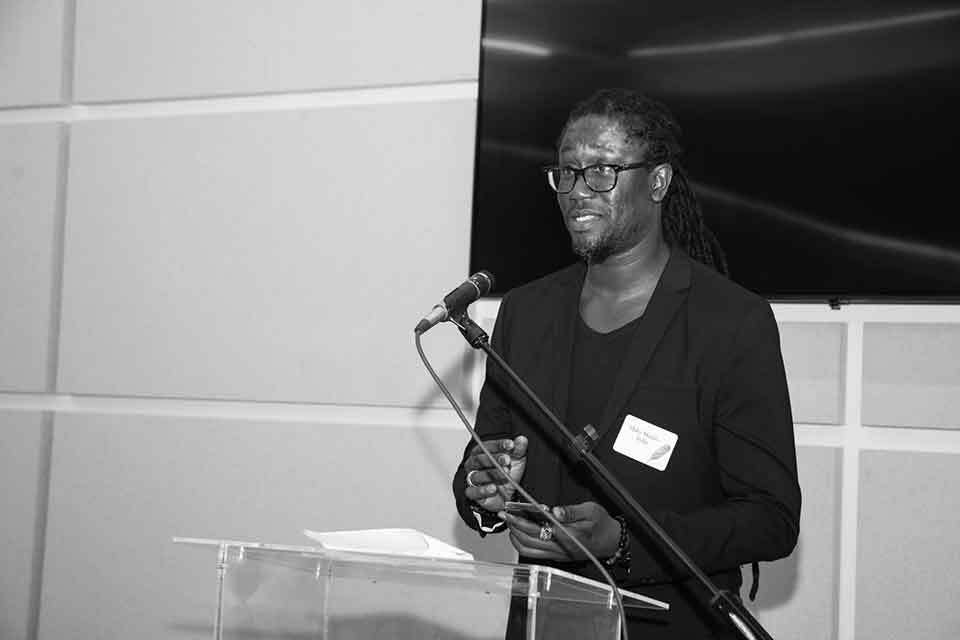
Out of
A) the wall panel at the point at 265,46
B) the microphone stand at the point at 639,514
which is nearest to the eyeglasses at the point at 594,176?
the microphone stand at the point at 639,514

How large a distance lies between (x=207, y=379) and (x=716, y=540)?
203 cm

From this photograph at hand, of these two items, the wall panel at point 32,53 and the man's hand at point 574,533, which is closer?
the man's hand at point 574,533

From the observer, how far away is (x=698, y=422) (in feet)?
6.64

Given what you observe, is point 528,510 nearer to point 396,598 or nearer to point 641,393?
point 396,598

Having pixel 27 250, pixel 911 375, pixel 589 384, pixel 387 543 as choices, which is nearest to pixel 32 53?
pixel 27 250

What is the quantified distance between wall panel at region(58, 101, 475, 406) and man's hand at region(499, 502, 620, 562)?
1416 mm

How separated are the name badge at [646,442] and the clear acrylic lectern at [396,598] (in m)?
0.45

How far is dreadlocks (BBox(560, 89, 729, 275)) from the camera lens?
86.7 inches

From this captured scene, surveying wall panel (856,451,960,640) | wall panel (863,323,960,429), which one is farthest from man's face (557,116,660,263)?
wall panel (856,451,960,640)

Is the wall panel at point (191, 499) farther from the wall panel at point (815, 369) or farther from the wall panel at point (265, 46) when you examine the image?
the wall panel at point (265, 46)

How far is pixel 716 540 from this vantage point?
185 cm

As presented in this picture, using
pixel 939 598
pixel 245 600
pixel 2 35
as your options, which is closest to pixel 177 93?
pixel 2 35

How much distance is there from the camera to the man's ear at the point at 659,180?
2229mm

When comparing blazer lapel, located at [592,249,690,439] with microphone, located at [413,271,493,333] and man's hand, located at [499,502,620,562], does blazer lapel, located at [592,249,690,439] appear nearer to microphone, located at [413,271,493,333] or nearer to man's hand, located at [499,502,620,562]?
man's hand, located at [499,502,620,562]
